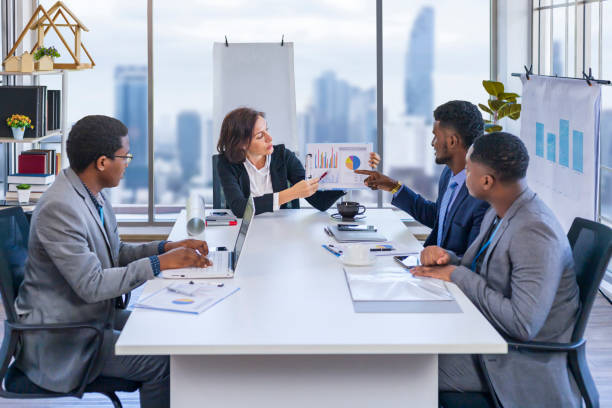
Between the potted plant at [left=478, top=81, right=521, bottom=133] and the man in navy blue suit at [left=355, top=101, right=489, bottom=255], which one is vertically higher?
the potted plant at [left=478, top=81, right=521, bottom=133]

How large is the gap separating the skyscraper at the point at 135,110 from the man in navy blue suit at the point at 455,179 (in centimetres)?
356

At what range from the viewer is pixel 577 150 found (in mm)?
3562

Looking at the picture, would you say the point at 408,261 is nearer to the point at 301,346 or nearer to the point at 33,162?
the point at 301,346

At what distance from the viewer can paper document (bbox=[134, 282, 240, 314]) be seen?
2135 mm

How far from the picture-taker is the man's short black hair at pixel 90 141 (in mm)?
2430

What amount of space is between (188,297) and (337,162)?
63.9 inches

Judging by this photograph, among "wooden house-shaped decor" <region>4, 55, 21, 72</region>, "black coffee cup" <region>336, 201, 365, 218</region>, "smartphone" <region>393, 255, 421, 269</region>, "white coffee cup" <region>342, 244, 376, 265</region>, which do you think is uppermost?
"wooden house-shaped decor" <region>4, 55, 21, 72</region>

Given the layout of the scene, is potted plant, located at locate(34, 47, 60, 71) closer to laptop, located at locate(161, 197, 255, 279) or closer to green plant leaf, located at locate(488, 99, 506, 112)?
laptop, located at locate(161, 197, 255, 279)

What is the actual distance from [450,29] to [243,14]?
71.8 inches

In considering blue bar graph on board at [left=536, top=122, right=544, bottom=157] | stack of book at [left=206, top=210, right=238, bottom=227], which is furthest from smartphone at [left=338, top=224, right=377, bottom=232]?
blue bar graph on board at [left=536, top=122, right=544, bottom=157]

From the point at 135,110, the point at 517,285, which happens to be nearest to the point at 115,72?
the point at 135,110

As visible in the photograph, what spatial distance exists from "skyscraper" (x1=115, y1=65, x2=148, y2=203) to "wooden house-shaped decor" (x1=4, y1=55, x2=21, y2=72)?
1.46m

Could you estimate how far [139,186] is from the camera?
6359 millimetres

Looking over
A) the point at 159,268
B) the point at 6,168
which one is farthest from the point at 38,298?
the point at 6,168
